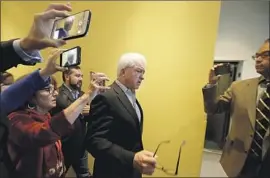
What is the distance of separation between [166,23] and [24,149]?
113 centimetres

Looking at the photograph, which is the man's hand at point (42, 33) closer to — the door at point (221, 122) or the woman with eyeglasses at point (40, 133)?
the woman with eyeglasses at point (40, 133)

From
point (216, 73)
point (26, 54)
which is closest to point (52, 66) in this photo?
point (26, 54)

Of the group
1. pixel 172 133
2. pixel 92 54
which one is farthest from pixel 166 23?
pixel 92 54

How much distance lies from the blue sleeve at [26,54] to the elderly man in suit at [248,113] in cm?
47

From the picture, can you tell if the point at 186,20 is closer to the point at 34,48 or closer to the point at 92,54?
the point at 92,54

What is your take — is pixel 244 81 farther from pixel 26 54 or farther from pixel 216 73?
pixel 26 54

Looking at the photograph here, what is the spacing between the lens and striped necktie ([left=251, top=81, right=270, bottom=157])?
0.74 metres

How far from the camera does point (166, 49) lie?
4.89 ft

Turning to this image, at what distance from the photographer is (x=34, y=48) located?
0.43 m

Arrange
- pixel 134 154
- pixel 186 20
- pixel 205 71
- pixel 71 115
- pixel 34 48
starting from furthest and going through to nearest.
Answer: pixel 186 20 → pixel 205 71 → pixel 134 154 → pixel 71 115 → pixel 34 48

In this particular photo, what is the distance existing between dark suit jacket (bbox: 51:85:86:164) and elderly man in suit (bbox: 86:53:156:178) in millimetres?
23

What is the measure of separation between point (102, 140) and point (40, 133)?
0.19 meters

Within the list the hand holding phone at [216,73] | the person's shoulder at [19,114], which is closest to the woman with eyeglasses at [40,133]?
the person's shoulder at [19,114]

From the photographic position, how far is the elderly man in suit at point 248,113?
0.73m
